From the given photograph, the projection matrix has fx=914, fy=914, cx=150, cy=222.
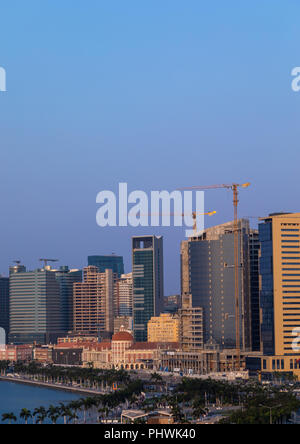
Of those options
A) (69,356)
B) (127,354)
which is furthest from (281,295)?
(69,356)

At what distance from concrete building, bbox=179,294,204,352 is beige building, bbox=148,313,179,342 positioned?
33487mm

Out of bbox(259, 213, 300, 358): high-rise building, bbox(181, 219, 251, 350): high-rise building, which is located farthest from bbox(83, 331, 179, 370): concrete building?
bbox(259, 213, 300, 358): high-rise building

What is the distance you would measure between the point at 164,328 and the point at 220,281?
44473 millimetres

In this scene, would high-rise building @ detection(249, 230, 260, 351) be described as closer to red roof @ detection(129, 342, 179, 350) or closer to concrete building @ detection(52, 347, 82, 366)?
red roof @ detection(129, 342, 179, 350)

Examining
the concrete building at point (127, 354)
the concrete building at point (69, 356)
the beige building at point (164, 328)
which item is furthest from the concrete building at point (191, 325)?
the concrete building at point (69, 356)

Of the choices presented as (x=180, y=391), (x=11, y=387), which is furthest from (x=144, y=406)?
(x=11, y=387)

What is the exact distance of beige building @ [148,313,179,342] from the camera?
183m

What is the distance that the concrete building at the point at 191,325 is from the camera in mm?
144875

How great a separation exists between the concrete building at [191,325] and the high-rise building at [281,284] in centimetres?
1804

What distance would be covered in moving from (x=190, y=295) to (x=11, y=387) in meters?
31.6

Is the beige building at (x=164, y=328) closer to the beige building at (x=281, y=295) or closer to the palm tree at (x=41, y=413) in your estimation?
the beige building at (x=281, y=295)

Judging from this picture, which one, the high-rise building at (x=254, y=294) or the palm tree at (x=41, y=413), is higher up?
the high-rise building at (x=254, y=294)
